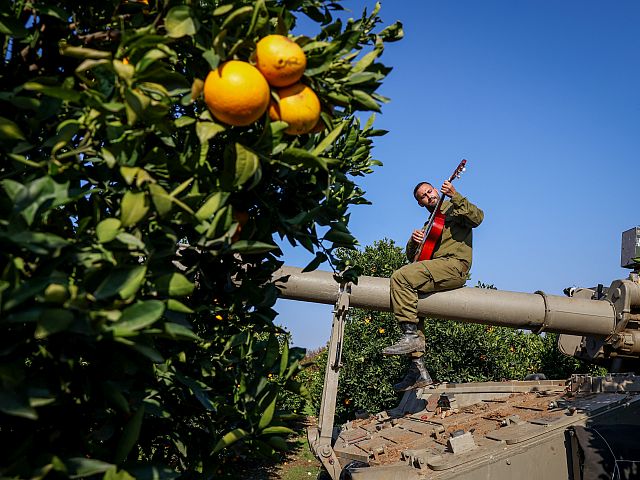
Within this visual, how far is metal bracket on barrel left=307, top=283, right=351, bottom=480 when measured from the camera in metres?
6.08

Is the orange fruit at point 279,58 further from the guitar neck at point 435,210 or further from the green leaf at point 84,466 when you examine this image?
the guitar neck at point 435,210

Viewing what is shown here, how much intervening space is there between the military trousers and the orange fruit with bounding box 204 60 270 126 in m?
4.77

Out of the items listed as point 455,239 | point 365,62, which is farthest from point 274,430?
Result: point 455,239

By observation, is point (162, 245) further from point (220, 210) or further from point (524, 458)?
point (524, 458)

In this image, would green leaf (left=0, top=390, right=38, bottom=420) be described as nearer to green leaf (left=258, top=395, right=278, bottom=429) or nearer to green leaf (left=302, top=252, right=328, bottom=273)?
green leaf (left=258, top=395, right=278, bottom=429)

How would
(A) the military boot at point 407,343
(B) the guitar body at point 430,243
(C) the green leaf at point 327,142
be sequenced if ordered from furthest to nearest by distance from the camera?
(B) the guitar body at point 430,243 → (A) the military boot at point 407,343 → (C) the green leaf at point 327,142

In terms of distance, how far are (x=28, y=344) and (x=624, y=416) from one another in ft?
18.2

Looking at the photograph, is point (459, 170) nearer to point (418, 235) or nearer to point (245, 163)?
point (418, 235)

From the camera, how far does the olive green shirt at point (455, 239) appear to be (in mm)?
6195

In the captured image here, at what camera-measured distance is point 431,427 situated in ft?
21.3

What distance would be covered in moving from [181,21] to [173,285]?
0.66 m

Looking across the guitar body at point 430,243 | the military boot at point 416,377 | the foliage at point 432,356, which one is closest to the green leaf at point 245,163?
the guitar body at point 430,243

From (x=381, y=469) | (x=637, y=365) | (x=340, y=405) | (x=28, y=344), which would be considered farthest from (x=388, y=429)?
(x=28, y=344)

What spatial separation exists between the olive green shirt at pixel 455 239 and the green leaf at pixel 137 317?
5.09 metres
